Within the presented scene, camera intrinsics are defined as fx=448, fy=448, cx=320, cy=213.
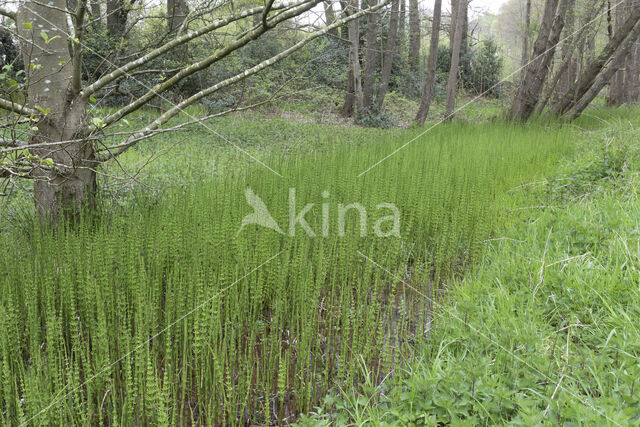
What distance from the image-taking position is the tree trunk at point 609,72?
770cm

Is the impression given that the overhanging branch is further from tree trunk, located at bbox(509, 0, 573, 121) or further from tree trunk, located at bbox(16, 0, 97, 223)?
tree trunk, located at bbox(509, 0, 573, 121)

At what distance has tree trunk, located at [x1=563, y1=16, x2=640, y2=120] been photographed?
770 centimetres

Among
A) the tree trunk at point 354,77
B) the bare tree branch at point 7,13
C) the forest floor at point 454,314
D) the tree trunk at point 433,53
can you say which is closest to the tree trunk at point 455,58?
the tree trunk at point 433,53

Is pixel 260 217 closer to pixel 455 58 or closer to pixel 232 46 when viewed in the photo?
pixel 232 46

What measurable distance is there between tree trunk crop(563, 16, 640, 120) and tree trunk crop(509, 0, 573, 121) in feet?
2.64

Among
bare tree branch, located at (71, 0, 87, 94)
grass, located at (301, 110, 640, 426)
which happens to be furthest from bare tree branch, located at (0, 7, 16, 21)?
grass, located at (301, 110, 640, 426)

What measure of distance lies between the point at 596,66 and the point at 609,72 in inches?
22.3

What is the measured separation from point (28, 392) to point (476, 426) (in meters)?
1.51

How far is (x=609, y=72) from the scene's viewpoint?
8203mm

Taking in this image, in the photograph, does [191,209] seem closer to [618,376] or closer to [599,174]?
[618,376]

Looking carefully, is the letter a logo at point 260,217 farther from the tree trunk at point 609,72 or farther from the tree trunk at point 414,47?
the tree trunk at point 414,47

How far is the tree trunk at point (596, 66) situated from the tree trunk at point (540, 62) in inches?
23.7

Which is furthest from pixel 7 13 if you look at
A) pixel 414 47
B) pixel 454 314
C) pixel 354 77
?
pixel 414 47

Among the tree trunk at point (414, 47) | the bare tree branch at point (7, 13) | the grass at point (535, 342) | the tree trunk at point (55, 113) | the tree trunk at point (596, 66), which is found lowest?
the grass at point (535, 342)
